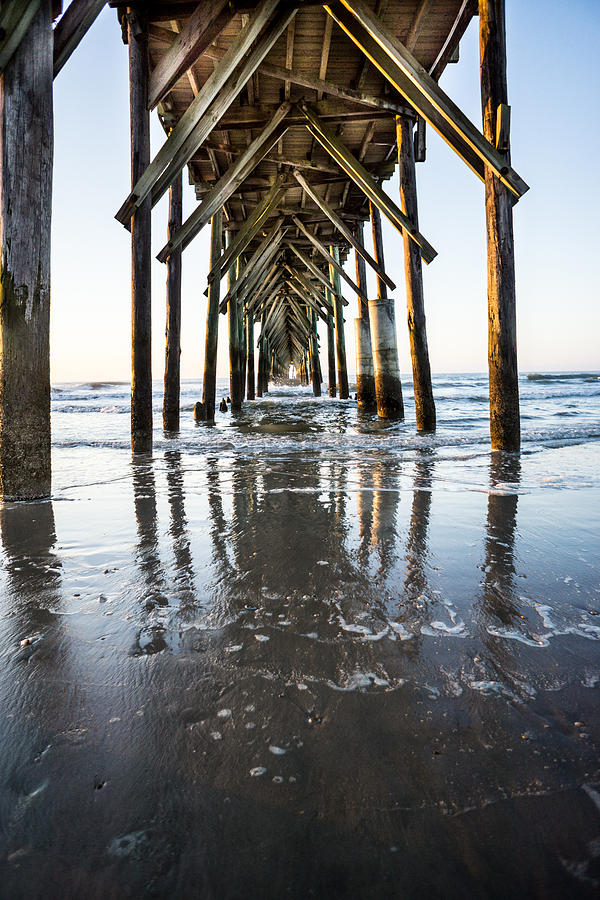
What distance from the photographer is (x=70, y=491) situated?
3.00 metres

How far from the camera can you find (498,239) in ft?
13.6

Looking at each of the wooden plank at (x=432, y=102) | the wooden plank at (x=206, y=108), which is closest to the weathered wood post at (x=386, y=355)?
the wooden plank at (x=432, y=102)

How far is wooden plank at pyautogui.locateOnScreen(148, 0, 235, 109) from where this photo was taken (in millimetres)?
3906

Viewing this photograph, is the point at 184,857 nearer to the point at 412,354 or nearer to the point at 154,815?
the point at 154,815

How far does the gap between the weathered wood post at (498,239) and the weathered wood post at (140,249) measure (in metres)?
3.02

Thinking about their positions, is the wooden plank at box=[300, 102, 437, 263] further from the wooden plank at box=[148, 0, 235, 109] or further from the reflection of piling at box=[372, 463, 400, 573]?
the reflection of piling at box=[372, 463, 400, 573]

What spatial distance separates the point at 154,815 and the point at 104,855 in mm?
72

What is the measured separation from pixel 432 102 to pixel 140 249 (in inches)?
111

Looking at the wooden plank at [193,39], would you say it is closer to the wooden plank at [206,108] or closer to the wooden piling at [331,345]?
the wooden plank at [206,108]

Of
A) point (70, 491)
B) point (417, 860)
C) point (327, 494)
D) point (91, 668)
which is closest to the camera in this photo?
point (417, 860)

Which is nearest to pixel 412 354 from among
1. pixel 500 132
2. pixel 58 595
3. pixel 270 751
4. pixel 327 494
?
pixel 500 132

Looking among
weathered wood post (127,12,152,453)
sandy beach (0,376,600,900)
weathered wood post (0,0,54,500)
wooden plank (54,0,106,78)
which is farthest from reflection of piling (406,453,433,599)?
wooden plank (54,0,106,78)

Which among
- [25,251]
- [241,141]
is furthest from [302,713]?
[241,141]

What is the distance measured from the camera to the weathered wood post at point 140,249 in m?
4.53
